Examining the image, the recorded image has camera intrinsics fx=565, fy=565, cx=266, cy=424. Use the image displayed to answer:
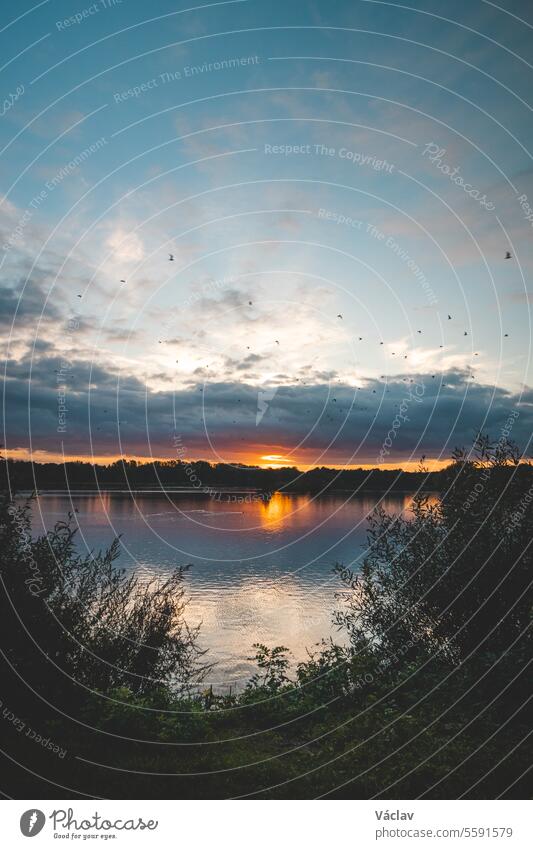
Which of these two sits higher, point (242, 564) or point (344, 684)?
point (344, 684)

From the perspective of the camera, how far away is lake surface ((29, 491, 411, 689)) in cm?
2958

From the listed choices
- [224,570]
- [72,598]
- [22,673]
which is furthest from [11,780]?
[224,570]

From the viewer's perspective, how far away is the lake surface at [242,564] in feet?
97.1

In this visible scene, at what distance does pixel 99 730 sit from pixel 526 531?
1047cm

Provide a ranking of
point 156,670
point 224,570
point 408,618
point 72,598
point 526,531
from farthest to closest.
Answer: point 224,570, point 156,670, point 408,618, point 72,598, point 526,531

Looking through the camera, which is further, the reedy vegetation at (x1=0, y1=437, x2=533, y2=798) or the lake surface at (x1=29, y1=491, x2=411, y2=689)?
the lake surface at (x1=29, y1=491, x2=411, y2=689)

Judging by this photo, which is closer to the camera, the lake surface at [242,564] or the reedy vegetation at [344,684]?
the reedy vegetation at [344,684]

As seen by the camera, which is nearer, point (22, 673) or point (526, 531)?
point (22, 673)

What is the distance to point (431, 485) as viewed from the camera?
53.1 feet

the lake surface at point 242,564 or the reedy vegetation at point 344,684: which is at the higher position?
the reedy vegetation at point 344,684

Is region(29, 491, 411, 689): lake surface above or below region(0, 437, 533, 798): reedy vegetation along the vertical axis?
below

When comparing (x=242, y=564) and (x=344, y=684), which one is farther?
(x=242, y=564)

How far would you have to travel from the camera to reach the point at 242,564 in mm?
52156
